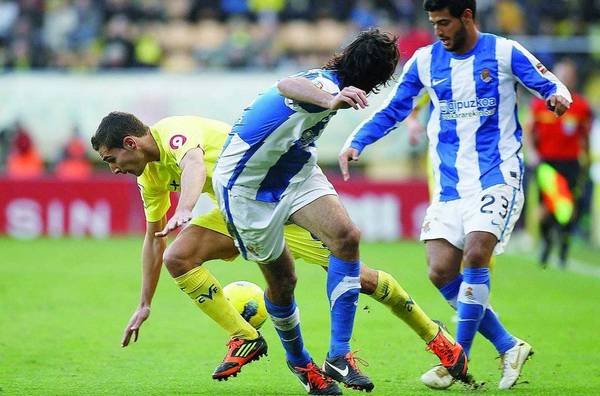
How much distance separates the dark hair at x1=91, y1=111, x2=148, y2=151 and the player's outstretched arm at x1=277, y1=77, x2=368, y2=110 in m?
1.09

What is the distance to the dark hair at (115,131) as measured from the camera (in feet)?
23.7

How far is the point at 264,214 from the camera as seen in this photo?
698 centimetres

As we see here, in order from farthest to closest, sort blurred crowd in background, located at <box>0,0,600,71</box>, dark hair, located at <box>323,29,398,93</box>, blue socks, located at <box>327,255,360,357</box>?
blurred crowd in background, located at <box>0,0,600,71</box>, blue socks, located at <box>327,255,360,357</box>, dark hair, located at <box>323,29,398,93</box>

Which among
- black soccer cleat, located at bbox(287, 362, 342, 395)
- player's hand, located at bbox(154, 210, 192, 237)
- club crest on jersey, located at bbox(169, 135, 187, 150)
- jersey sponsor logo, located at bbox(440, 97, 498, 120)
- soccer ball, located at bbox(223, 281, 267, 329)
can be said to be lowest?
soccer ball, located at bbox(223, 281, 267, 329)

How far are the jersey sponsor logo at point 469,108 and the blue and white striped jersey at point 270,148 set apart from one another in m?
1.14

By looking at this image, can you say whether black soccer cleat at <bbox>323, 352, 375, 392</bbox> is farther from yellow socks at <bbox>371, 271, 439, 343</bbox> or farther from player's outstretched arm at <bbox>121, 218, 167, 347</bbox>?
player's outstretched arm at <bbox>121, 218, 167, 347</bbox>

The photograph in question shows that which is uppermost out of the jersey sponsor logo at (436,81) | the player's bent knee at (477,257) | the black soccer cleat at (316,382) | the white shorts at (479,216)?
the jersey sponsor logo at (436,81)

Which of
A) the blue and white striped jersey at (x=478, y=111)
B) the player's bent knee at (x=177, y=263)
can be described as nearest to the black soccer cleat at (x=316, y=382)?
the player's bent knee at (x=177, y=263)

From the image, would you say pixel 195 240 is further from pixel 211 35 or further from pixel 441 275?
pixel 211 35

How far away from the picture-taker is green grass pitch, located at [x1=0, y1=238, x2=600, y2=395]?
7766mm

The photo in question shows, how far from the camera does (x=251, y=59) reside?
78.1 ft

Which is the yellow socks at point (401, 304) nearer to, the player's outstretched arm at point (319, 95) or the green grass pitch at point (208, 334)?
the green grass pitch at point (208, 334)

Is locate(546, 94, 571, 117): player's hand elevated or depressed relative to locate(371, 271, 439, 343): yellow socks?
elevated

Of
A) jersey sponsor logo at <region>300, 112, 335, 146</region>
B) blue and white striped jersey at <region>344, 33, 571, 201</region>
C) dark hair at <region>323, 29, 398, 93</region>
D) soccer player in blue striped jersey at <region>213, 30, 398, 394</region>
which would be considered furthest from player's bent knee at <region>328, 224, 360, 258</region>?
blue and white striped jersey at <region>344, 33, 571, 201</region>
